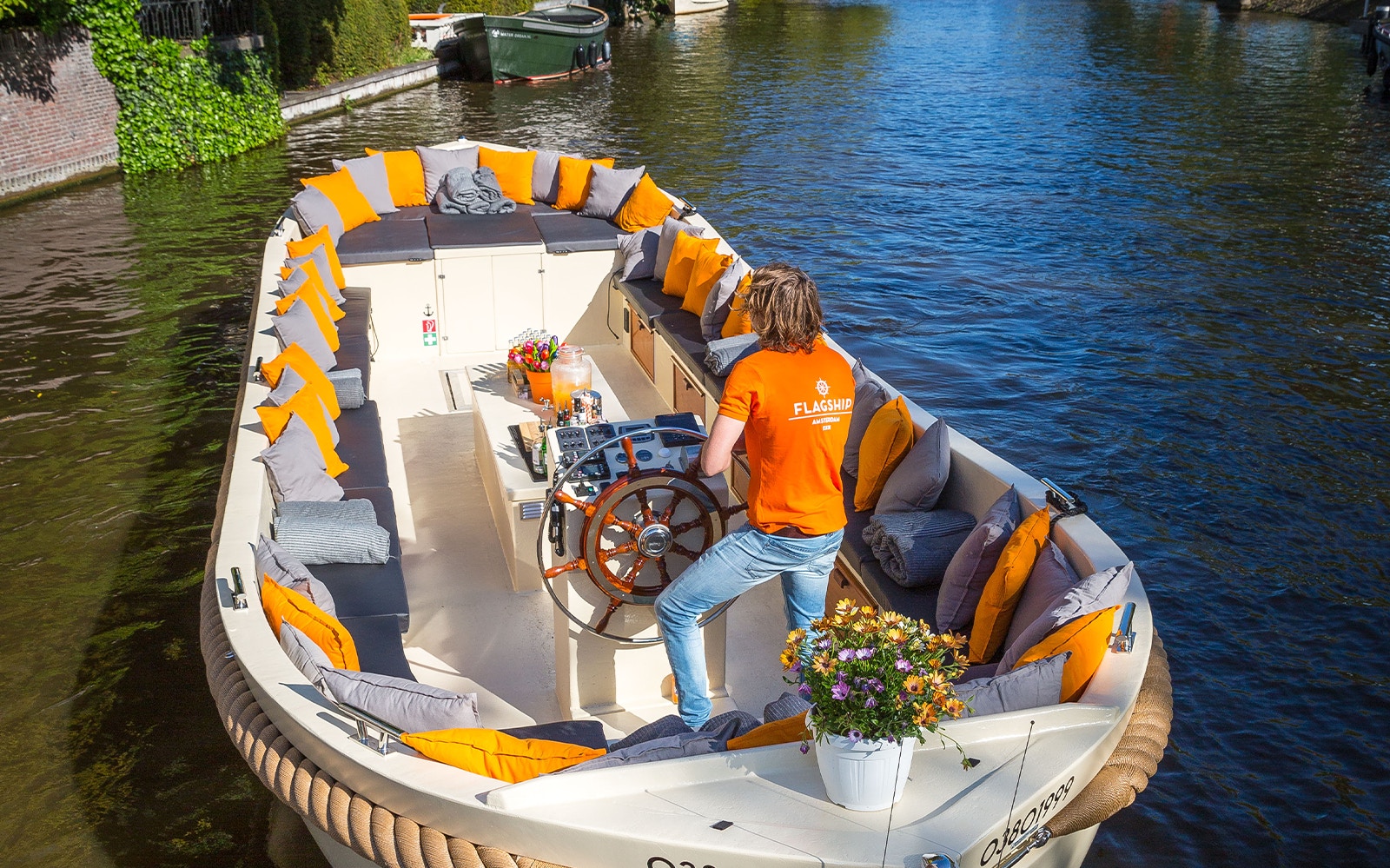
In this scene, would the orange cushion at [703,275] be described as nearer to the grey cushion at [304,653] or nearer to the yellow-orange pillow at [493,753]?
the grey cushion at [304,653]

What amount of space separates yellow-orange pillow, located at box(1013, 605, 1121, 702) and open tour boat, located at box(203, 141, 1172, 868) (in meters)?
0.04

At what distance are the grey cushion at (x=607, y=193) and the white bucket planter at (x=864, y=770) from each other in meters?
5.87

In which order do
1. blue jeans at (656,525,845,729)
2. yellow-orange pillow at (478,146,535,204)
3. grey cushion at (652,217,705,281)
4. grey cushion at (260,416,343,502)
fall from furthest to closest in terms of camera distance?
yellow-orange pillow at (478,146,535,204) < grey cushion at (652,217,705,281) < grey cushion at (260,416,343,502) < blue jeans at (656,525,845,729)

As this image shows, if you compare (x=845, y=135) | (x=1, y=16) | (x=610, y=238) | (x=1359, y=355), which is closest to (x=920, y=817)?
(x=610, y=238)

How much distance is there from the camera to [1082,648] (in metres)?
2.81

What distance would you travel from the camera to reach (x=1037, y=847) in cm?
259

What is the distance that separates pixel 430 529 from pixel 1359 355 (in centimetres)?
750

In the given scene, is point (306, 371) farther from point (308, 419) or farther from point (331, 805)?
point (331, 805)

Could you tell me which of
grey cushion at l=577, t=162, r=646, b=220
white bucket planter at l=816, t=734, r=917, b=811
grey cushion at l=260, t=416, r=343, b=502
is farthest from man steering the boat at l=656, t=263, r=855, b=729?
grey cushion at l=577, t=162, r=646, b=220

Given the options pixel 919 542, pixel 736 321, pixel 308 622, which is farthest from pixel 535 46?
pixel 308 622

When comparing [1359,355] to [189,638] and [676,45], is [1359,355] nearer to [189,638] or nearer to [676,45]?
[189,638]

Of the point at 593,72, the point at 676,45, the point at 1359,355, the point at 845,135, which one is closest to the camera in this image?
the point at 1359,355

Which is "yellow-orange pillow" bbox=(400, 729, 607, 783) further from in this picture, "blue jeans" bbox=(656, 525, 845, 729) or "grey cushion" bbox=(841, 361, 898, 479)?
"grey cushion" bbox=(841, 361, 898, 479)

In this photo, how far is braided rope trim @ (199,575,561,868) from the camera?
2486 millimetres
